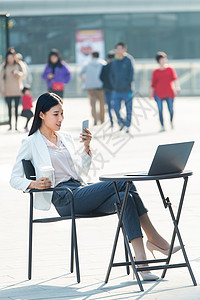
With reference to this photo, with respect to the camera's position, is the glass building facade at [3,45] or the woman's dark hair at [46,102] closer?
the woman's dark hair at [46,102]

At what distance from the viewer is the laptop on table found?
5.22 metres

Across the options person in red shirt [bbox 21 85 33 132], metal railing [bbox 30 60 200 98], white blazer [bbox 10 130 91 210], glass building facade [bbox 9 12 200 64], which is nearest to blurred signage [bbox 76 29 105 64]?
glass building facade [bbox 9 12 200 64]

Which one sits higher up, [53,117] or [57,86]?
[53,117]

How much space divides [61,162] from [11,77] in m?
13.9

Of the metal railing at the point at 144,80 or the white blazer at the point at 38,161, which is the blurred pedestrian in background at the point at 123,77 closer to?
the white blazer at the point at 38,161

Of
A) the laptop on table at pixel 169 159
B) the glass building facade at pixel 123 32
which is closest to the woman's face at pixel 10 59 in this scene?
the laptop on table at pixel 169 159

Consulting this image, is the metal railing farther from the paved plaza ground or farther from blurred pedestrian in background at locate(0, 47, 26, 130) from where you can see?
the paved plaza ground

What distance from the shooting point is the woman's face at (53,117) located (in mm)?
5945

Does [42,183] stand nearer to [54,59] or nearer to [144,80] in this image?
[54,59]

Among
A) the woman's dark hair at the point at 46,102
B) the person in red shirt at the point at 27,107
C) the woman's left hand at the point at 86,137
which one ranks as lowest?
the person in red shirt at the point at 27,107

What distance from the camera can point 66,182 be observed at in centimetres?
596

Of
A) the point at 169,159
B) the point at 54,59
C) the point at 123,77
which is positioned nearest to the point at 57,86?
the point at 54,59

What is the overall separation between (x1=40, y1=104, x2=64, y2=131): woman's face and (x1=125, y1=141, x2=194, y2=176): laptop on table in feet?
2.61

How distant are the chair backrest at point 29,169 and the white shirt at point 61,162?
157mm
